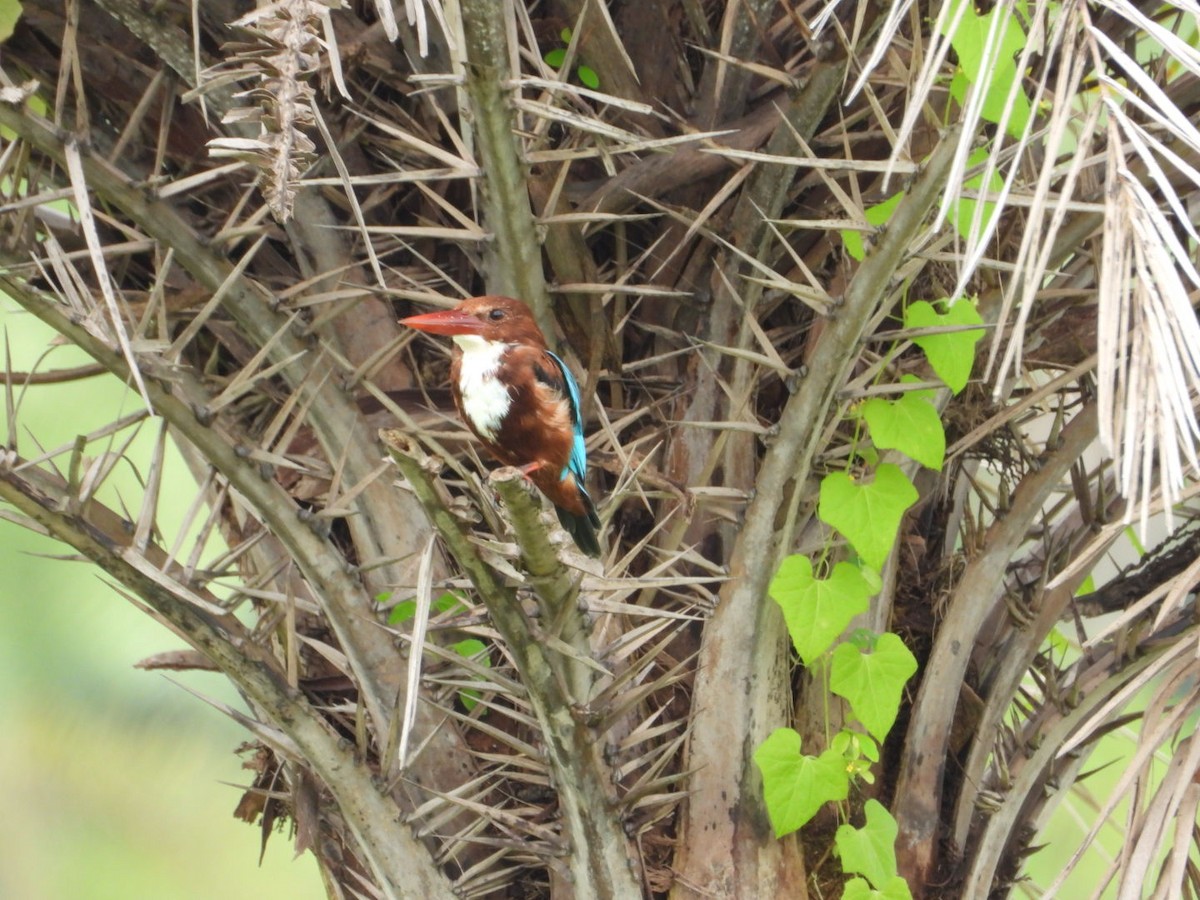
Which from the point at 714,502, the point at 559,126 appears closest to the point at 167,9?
the point at 559,126

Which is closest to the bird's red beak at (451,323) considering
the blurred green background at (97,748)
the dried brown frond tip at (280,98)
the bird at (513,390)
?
the bird at (513,390)

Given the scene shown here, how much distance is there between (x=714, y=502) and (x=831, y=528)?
16cm

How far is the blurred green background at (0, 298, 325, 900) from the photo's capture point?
256 cm

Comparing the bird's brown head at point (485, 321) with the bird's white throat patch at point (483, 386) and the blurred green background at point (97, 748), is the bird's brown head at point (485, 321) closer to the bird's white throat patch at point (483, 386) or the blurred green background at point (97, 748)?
the bird's white throat patch at point (483, 386)

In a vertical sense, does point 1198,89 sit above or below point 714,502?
above

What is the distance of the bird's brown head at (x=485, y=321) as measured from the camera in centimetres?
131

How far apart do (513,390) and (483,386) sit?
0.04m

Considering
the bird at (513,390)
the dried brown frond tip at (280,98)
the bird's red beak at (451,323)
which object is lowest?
the dried brown frond tip at (280,98)

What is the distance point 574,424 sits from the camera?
1.39 m

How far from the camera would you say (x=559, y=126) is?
1.57 meters

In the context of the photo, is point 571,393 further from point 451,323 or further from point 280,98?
point 280,98

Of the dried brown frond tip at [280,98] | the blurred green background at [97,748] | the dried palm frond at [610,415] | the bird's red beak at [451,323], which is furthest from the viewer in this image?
the blurred green background at [97,748]

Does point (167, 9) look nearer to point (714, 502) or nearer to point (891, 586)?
point (714, 502)

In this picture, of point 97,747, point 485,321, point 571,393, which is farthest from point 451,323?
point 97,747
